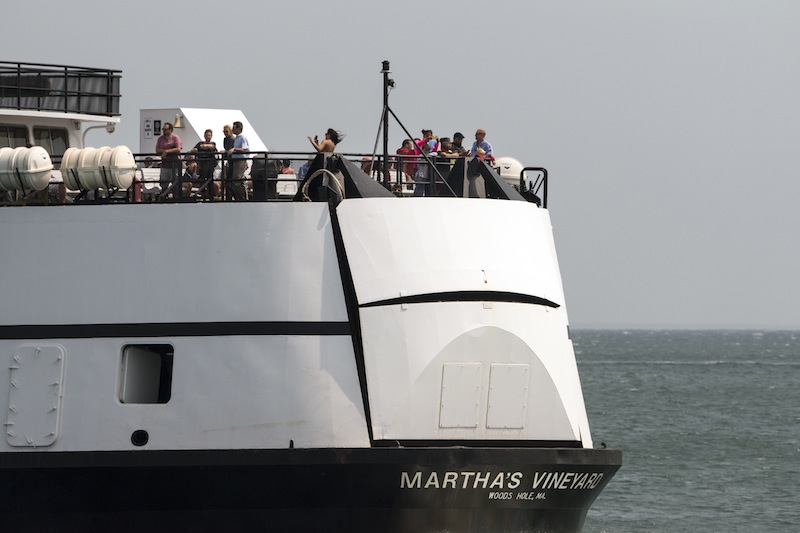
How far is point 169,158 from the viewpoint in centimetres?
2083

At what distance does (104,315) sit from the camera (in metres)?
19.8

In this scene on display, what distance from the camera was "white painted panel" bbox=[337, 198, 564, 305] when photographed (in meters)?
19.5

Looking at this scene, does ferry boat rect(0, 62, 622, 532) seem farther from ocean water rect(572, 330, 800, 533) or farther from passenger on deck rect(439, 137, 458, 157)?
ocean water rect(572, 330, 800, 533)

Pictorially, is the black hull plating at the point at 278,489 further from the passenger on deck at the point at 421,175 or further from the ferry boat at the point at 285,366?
the passenger on deck at the point at 421,175

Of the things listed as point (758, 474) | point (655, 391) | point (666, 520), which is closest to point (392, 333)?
point (666, 520)

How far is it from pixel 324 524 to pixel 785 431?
40.4 m

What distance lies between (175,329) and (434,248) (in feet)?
10.9

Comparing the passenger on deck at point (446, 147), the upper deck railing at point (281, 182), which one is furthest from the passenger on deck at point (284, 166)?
the passenger on deck at point (446, 147)

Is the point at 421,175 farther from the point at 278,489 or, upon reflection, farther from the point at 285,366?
the point at 278,489

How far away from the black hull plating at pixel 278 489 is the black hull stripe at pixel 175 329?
4.77 ft

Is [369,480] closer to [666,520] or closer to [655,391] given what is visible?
[666,520]

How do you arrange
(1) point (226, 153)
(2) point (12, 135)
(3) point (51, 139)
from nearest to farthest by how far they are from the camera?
1. (1) point (226, 153)
2. (2) point (12, 135)
3. (3) point (51, 139)

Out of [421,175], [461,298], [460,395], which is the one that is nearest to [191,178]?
[421,175]

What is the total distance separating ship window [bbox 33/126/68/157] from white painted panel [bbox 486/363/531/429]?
8.99m
